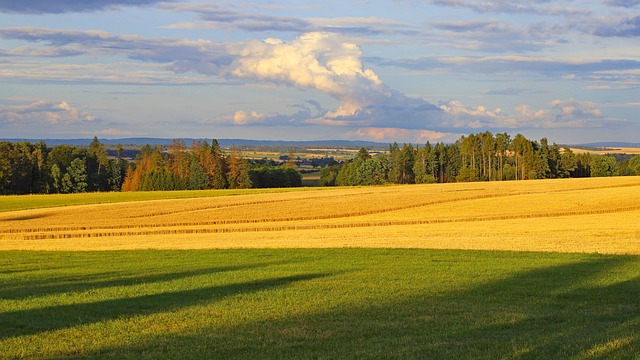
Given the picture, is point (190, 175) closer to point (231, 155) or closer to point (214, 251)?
point (231, 155)

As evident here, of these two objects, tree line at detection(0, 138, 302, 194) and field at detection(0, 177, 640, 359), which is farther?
tree line at detection(0, 138, 302, 194)

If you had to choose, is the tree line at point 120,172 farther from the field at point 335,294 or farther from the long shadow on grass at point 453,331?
the long shadow on grass at point 453,331

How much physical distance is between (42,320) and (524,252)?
1782 centimetres

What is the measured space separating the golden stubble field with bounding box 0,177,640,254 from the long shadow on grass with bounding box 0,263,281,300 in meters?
9.90

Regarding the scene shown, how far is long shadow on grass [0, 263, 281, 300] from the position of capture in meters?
18.3

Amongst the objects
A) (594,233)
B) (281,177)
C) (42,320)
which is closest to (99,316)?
(42,320)

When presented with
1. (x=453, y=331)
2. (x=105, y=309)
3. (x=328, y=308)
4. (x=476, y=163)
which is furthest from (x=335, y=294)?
(x=476, y=163)

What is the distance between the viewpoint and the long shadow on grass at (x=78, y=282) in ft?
60.1

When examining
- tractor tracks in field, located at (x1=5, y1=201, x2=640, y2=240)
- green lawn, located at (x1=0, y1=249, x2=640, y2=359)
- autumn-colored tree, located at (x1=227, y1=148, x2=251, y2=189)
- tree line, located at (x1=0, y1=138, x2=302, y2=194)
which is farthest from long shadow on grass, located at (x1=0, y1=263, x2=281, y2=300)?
autumn-colored tree, located at (x1=227, y1=148, x2=251, y2=189)

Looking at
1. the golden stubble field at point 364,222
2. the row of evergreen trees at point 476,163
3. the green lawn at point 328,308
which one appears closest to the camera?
the green lawn at point 328,308

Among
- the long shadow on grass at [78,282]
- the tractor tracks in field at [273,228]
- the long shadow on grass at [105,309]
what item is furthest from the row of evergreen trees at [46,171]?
the long shadow on grass at [105,309]

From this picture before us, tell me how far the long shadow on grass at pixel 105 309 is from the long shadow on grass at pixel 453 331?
2301 mm

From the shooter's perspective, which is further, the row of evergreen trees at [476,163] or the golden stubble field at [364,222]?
the row of evergreen trees at [476,163]

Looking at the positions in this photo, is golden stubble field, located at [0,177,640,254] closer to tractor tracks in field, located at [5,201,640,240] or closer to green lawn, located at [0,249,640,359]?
tractor tracks in field, located at [5,201,640,240]
